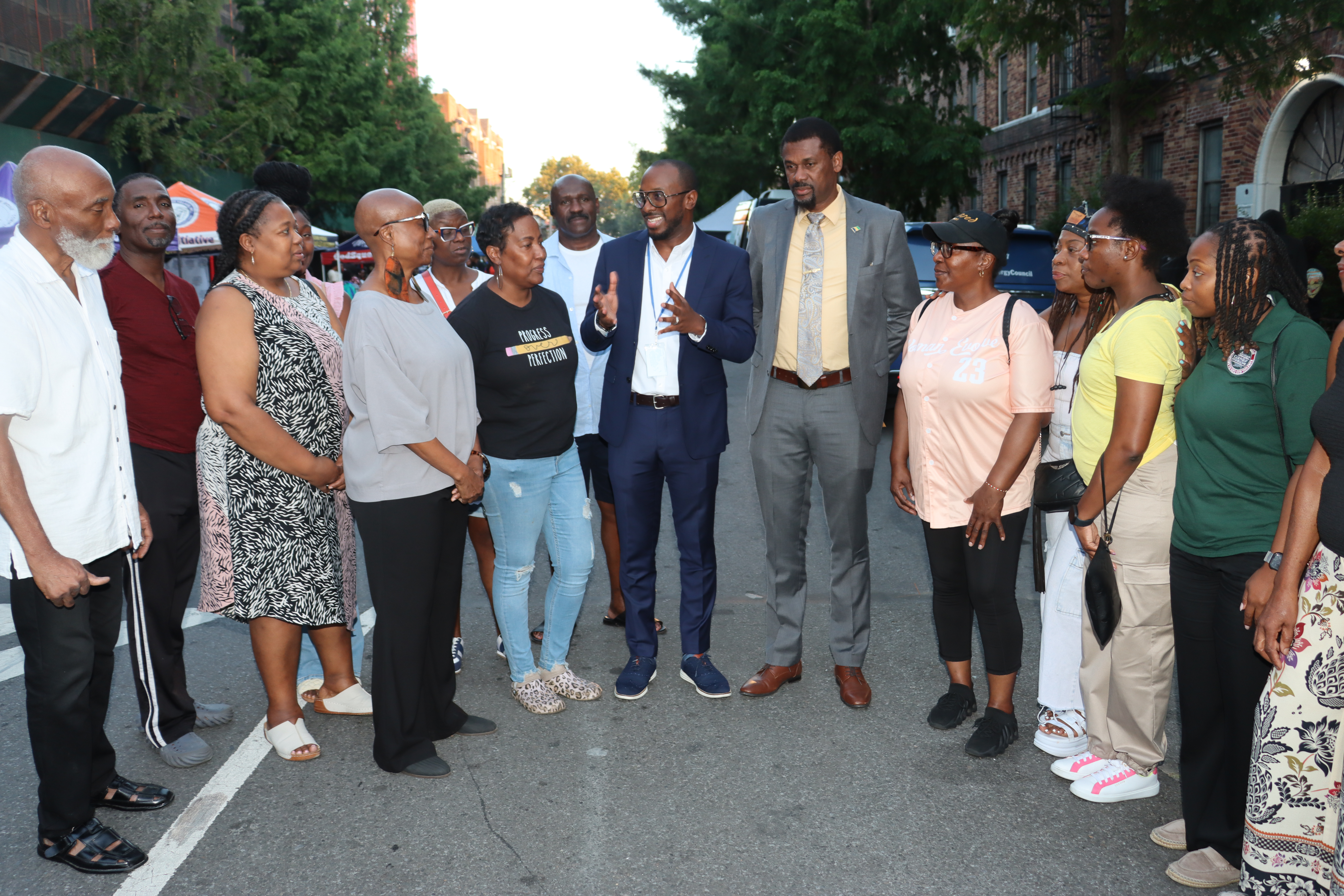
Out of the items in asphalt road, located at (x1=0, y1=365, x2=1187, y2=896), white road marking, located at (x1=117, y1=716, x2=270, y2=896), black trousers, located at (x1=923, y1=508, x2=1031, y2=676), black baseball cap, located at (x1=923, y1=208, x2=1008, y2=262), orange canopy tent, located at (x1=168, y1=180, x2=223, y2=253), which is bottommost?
asphalt road, located at (x1=0, y1=365, x2=1187, y2=896)

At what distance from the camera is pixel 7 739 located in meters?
4.30

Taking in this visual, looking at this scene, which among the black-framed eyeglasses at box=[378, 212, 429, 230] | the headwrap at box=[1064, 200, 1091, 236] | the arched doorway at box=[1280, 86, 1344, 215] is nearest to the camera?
the black-framed eyeglasses at box=[378, 212, 429, 230]

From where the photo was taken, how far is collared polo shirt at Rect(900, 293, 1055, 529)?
3881 mm

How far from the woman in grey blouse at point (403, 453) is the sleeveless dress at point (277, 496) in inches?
8.4

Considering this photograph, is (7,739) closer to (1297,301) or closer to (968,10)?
(1297,301)

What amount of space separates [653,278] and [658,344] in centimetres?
32

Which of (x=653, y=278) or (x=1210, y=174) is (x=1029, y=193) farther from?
(x=653, y=278)

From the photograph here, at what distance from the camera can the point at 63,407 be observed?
317 centimetres

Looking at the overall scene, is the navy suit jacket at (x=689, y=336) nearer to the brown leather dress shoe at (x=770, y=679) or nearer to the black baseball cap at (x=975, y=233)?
the black baseball cap at (x=975, y=233)

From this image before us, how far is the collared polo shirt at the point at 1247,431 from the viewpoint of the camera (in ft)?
9.25

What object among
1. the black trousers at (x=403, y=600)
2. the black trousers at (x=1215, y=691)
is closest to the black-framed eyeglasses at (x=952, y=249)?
the black trousers at (x=1215, y=691)

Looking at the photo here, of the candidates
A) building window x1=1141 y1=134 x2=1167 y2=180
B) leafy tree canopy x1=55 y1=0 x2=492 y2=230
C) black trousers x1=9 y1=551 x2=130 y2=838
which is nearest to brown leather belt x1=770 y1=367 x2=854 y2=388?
black trousers x1=9 y1=551 x2=130 y2=838

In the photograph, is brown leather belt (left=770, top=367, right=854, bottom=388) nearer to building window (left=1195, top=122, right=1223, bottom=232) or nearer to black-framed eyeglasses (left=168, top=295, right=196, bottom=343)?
black-framed eyeglasses (left=168, top=295, right=196, bottom=343)

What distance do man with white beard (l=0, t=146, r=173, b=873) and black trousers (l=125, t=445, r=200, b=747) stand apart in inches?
21.6
